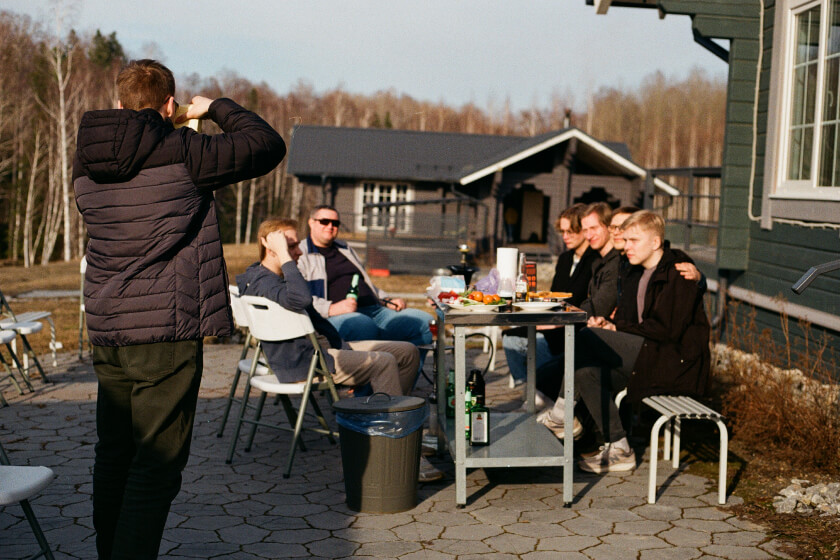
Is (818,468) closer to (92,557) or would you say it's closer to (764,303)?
(764,303)

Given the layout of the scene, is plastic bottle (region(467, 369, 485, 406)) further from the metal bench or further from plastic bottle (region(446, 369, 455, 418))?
the metal bench

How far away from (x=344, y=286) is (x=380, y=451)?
2762 mm

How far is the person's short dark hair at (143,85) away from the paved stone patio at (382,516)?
2.03m

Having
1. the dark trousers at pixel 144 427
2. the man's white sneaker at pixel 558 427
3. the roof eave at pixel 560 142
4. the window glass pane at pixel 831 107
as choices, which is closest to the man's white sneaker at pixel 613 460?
the man's white sneaker at pixel 558 427

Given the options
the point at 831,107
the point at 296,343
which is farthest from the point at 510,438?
the point at 831,107

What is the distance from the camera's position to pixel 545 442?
4938 millimetres

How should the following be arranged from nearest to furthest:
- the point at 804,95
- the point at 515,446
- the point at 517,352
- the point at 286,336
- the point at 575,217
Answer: the point at 515,446, the point at 286,336, the point at 575,217, the point at 517,352, the point at 804,95

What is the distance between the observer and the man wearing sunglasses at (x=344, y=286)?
691cm

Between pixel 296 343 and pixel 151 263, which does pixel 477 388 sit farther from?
pixel 151 263

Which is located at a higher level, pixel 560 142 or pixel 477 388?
pixel 560 142

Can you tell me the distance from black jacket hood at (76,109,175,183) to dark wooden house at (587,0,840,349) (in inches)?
197

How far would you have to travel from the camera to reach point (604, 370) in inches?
207

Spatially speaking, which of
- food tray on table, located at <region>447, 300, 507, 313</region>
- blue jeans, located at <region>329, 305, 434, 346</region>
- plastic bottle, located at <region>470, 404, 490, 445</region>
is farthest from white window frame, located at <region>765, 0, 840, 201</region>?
plastic bottle, located at <region>470, 404, 490, 445</region>

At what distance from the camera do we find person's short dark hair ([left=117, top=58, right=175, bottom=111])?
291 cm
